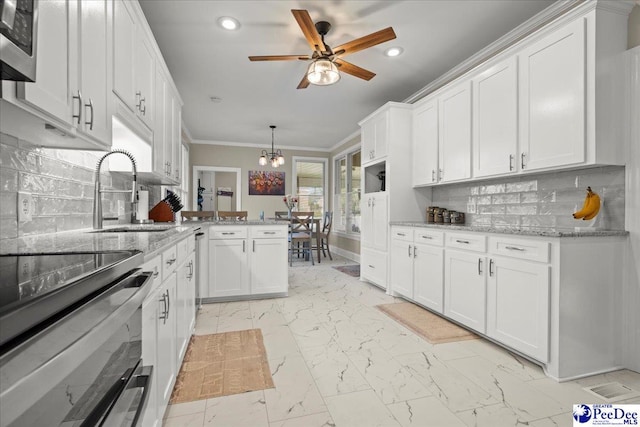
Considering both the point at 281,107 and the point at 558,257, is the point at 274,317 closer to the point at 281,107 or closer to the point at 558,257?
the point at 558,257

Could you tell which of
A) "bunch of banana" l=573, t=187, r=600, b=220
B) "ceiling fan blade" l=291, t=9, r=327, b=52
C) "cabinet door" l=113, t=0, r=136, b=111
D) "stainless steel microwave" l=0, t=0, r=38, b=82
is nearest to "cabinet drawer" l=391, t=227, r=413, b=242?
"bunch of banana" l=573, t=187, r=600, b=220

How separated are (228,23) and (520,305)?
10.7 ft

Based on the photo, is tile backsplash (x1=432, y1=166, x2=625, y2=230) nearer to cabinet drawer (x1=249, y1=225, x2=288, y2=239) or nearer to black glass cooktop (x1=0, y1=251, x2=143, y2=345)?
cabinet drawer (x1=249, y1=225, x2=288, y2=239)

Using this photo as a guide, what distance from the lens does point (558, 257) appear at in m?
1.93

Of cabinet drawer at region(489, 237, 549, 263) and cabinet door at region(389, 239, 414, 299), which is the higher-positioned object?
cabinet drawer at region(489, 237, 549, 263)

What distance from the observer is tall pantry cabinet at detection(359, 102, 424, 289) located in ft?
12.7

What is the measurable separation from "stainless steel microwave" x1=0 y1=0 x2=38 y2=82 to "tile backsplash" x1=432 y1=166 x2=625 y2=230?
3.05m

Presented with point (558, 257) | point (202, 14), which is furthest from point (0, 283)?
point (202, 14)

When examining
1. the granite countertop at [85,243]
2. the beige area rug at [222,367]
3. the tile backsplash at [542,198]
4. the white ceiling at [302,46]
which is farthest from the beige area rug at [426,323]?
the white ceiling at [302,46]

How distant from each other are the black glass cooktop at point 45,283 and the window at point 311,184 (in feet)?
23.2

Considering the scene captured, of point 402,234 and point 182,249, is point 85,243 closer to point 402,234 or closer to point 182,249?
point 182,249

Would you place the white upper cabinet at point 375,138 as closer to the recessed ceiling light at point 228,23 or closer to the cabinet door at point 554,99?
the cabinet door at point 554,99

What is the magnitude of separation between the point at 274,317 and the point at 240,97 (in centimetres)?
317

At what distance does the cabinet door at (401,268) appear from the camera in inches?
137
